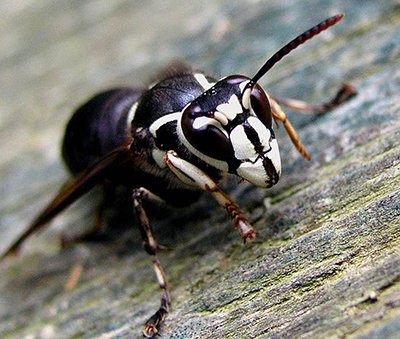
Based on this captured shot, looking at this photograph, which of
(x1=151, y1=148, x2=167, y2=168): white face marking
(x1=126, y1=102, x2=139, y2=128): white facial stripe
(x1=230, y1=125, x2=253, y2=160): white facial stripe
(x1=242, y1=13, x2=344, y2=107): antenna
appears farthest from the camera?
(x1=126, y1=102, x2=139, y2=128): white facial stripe

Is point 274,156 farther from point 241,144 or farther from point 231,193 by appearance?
point 231,193

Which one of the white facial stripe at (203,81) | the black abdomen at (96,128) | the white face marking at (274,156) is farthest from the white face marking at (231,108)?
the black abdomen at (96,128)

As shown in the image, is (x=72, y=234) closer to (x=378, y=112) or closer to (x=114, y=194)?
(x=114, y=194)

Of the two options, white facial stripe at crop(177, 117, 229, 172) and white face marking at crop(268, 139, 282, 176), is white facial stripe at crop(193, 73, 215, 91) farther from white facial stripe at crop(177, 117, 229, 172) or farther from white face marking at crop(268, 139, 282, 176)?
white face marking at crop(268, 139, 282, 176)

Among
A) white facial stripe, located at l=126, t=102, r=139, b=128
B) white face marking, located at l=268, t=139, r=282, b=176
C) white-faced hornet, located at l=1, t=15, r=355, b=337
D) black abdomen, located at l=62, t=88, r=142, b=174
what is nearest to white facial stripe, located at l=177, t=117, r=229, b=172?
white-faced hornet, located at l=1, t=15, r=355, b=337

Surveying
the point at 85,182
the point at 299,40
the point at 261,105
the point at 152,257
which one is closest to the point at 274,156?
the point at 261,105

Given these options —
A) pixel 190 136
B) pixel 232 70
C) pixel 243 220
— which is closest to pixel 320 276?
pixel 243 220
